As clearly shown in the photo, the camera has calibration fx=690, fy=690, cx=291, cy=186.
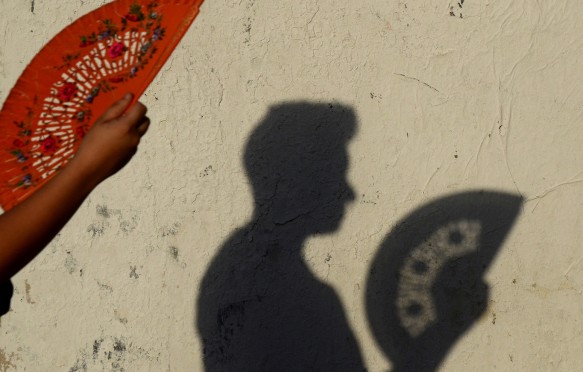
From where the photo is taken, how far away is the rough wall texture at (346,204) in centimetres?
258

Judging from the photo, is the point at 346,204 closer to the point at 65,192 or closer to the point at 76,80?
the point at 76,80

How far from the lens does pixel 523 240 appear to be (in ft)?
8.46

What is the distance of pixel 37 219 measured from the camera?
103cm

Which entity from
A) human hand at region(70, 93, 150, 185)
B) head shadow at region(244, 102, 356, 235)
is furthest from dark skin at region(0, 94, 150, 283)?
head shadow at region(244, 102, 356, 235)

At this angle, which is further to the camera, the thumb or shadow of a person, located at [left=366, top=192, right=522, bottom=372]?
shadow of a person, located at [left=366, top=192, right=522, bottom=372]

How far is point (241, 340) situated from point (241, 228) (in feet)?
1.37

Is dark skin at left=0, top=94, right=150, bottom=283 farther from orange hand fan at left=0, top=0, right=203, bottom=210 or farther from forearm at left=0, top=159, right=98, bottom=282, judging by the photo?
orange hand fan at left=0, top=0, right=203, bottom=210

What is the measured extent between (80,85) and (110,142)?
0.35 metres

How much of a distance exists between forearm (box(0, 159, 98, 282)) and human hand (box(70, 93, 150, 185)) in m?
0.02

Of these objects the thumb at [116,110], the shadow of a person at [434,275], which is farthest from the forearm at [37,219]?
the shadow of a person at [434,275]

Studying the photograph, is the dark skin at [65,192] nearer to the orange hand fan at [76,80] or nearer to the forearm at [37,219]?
the forearm at [37,219]

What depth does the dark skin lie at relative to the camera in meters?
1.02

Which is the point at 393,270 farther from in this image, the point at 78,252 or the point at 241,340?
the point at 78,252

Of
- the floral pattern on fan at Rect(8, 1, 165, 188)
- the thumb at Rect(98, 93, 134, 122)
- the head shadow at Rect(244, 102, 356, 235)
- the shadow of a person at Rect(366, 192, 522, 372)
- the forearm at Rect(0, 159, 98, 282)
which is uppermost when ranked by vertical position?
the thumb at Rect(98, 93, 134, 122)
